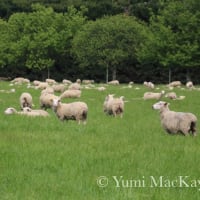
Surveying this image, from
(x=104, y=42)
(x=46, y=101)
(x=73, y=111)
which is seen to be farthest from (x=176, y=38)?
(x=73, y=111)

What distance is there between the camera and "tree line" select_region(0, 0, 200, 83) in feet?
164

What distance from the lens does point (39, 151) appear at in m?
10.5

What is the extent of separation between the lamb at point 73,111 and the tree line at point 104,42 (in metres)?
32.7

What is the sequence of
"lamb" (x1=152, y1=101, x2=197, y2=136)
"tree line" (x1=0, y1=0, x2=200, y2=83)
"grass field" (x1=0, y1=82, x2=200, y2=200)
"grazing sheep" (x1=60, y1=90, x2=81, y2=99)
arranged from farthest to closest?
1. "tree line" (x1=0, y1=0, x2=200, y2=83)
2. "grazing sheep" (x1=60, y1=90, x2=81, y2=99)
3. "lamb" (x1=152, y1=101, x2=197, y2=136)
4. "grass field" (x1=0, y1=82, x2=200, y2=200)

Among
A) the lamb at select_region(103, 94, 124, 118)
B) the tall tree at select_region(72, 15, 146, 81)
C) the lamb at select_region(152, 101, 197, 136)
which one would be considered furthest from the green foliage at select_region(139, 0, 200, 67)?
the lamb at select_region(152, 101, 197, 136)

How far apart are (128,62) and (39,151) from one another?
4746 centimetres

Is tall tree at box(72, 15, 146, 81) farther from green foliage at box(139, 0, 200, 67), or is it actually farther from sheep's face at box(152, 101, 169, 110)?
sheep's face at box(152, 101, 169, 110)

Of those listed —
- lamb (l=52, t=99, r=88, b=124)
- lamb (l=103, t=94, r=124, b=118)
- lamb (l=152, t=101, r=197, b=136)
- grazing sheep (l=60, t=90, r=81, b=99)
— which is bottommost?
grazing sheep (l=60, t=90, r=81, b=99)

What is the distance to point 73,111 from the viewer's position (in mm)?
16422

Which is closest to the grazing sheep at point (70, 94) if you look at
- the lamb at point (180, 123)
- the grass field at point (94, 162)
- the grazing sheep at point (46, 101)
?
the grazing sheep at point (46, 101)

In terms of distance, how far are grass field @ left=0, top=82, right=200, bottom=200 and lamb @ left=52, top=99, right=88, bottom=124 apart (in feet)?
1.97

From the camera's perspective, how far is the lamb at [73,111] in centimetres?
1625

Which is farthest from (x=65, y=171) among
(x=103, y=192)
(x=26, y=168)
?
(x=103, y=192)

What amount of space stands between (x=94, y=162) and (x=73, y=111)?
698 cm
